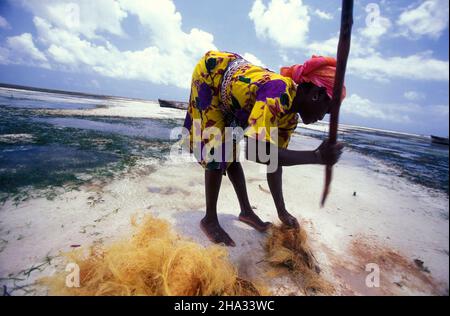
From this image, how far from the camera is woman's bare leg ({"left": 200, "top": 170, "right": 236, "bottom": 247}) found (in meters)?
2.18

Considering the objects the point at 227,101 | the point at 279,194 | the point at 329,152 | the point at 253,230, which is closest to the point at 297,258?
the point at 253,230

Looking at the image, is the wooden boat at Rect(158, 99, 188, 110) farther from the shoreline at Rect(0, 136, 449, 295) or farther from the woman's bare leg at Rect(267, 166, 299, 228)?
the woman's bare leg at Rect(267, 166, 299, 228)

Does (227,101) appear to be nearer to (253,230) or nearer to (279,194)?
(279,194)

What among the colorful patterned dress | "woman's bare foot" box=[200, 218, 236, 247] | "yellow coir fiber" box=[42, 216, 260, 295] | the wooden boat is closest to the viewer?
"yellow coir fiber" box=[42, 216, 260, 295]

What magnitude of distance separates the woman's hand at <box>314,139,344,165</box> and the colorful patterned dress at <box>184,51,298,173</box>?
0.29 m

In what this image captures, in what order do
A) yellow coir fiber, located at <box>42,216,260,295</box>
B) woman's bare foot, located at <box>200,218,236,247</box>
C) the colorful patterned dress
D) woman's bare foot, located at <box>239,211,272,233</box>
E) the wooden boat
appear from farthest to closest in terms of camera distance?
the wooden boat → woman's bare foot, located at <box>239,211,272,233</box> → woman's bare foot, located at <box>200,218,236,247</box> → the colorful patterned dress → yellow coir fiber, located at <box>42,216,260,295</box>

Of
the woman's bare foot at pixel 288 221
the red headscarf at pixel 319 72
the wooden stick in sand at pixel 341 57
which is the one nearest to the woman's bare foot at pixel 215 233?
the woman's bare foot at pixel 288 221

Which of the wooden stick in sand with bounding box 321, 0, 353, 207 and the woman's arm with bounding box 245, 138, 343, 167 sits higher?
the wooden stick in sand with bounding box 321, 0, 353, 207

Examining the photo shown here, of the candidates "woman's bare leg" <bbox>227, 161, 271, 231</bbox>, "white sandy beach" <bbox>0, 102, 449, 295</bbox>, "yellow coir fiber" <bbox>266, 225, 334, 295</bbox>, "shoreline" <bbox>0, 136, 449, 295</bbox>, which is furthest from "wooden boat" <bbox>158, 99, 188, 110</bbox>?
"yellow coir fiber" <bbox>266, 225, 334, 295</bbox>

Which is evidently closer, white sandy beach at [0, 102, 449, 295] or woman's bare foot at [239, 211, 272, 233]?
white sandy beach at [0, 102, 449, 295]

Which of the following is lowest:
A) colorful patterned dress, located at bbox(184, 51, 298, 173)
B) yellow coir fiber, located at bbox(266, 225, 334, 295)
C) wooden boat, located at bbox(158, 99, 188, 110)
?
yellow coir fiber, located at bbox(266, 225, 334, 295)

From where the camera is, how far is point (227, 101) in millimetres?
1980

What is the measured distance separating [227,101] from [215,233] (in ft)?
3.82
